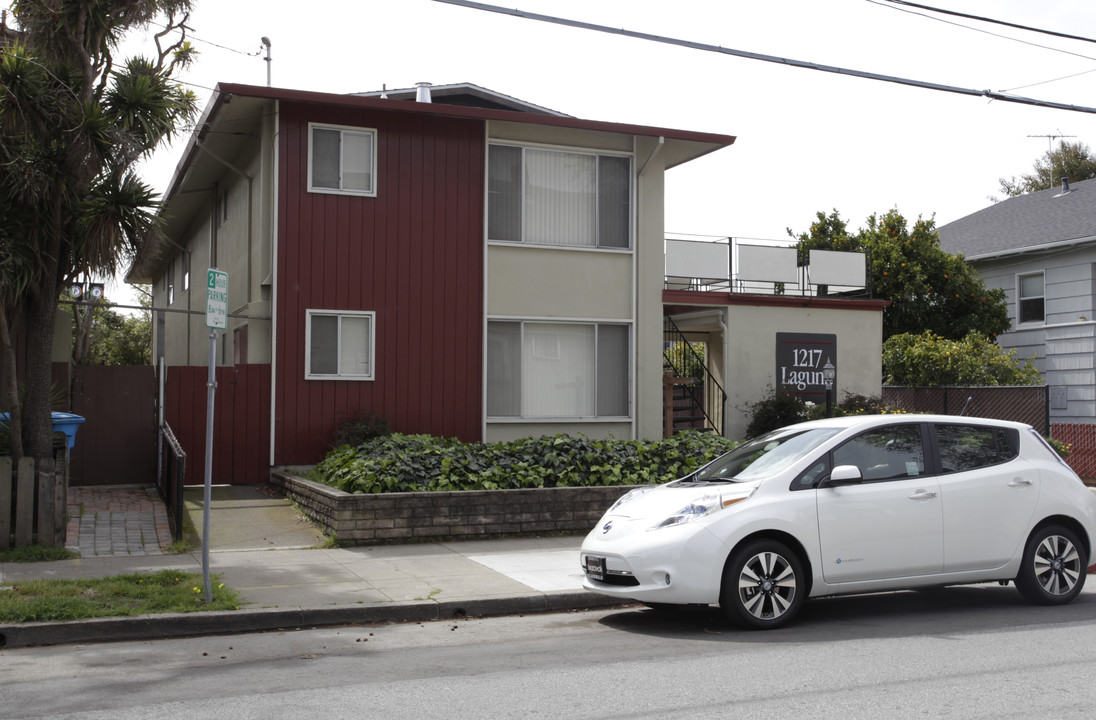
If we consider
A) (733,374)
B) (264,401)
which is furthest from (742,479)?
(733,374)

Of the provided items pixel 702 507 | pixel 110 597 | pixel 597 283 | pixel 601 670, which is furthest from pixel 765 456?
pixel 597 283

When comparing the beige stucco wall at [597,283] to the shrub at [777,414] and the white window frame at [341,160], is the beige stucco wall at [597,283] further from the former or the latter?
the shrub at [777,414]

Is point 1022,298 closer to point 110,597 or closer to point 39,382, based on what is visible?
point 39,382

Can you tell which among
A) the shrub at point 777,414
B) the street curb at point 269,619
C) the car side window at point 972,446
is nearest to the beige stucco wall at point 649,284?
the shrub at point 777,414

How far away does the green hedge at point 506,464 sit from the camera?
11.9 m

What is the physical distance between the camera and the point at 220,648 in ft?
23.7

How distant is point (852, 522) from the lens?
7.81 meters

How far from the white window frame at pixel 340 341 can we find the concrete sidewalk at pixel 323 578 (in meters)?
3.39

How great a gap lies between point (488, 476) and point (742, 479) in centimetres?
472

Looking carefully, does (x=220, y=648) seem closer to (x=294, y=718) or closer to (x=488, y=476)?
(x=294, y=718)

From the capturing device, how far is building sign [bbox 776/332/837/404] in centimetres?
1891

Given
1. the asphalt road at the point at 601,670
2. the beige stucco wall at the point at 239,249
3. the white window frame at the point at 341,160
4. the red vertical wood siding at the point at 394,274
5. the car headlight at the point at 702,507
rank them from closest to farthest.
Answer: the asphalt road at the point at 601,670 → the car headlight at the point at 702,507 → the red vertical wood siding at the point at 394,274 → the white window frame at the point at 341,160 → the beige stucco wall at the point at 239,249

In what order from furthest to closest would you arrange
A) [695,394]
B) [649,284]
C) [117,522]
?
1. [695,394]
2. [649,284]
3. [117,522]

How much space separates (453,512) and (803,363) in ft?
31.9
